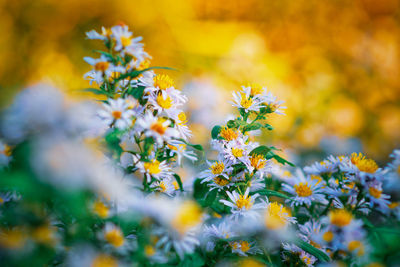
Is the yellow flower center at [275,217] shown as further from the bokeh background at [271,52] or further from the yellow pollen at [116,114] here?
the bokeh background at [271,52]

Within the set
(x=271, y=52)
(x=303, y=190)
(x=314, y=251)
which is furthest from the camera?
(x=271, y=52)

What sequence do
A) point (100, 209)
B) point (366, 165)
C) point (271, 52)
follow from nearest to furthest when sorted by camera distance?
point (100, 209), point (366, 165), point (271, 52)

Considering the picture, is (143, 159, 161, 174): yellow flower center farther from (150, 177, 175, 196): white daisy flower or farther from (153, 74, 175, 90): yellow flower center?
(153, 74, 175, 90): yellow flower center

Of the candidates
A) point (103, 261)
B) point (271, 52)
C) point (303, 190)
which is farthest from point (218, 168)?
point (271, 52)

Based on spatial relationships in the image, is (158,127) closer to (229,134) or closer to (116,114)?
(116,114)

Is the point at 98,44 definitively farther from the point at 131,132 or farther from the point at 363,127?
the point at 363,127

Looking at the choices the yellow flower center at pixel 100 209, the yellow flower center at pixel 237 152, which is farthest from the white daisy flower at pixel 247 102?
the yellow flower center at pixel 100 209
